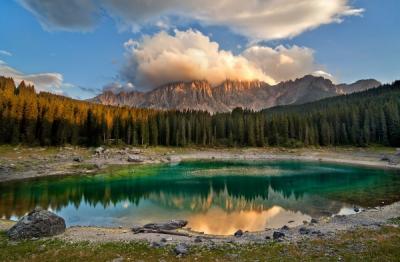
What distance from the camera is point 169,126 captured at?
142625mm

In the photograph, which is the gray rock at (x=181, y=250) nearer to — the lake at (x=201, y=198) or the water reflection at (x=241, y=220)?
the water reflection at (x=241, y=220)

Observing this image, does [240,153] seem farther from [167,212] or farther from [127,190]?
[167,212]

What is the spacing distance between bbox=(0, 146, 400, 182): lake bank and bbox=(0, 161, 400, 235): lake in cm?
1087

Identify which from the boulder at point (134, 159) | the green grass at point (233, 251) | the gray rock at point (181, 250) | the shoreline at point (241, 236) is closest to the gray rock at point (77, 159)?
the boulder at point (134, 159)

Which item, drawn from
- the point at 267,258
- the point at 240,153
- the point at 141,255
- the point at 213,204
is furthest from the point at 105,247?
the point at 240,153

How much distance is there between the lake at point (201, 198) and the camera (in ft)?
121

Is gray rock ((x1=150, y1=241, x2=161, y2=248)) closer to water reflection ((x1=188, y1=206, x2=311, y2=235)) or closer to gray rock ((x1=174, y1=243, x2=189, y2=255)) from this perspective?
gray rock ((x1=174, y1=243, x2=189, y2=255))

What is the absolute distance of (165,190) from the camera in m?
56.5

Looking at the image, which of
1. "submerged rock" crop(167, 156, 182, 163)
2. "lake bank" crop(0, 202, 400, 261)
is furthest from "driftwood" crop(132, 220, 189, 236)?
"submerged rock" crop(167, 156, 182, 163)

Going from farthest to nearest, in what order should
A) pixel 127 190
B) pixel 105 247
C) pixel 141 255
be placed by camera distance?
pixel 127 190 < pixel 105 247 < pixel 141 255

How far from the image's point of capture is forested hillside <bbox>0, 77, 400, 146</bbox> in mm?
101250

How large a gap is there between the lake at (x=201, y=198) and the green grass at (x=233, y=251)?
39.6 feet

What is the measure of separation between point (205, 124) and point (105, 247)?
132 meters

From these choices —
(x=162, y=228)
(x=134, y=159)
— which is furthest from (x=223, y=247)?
(x=134, y=159)
